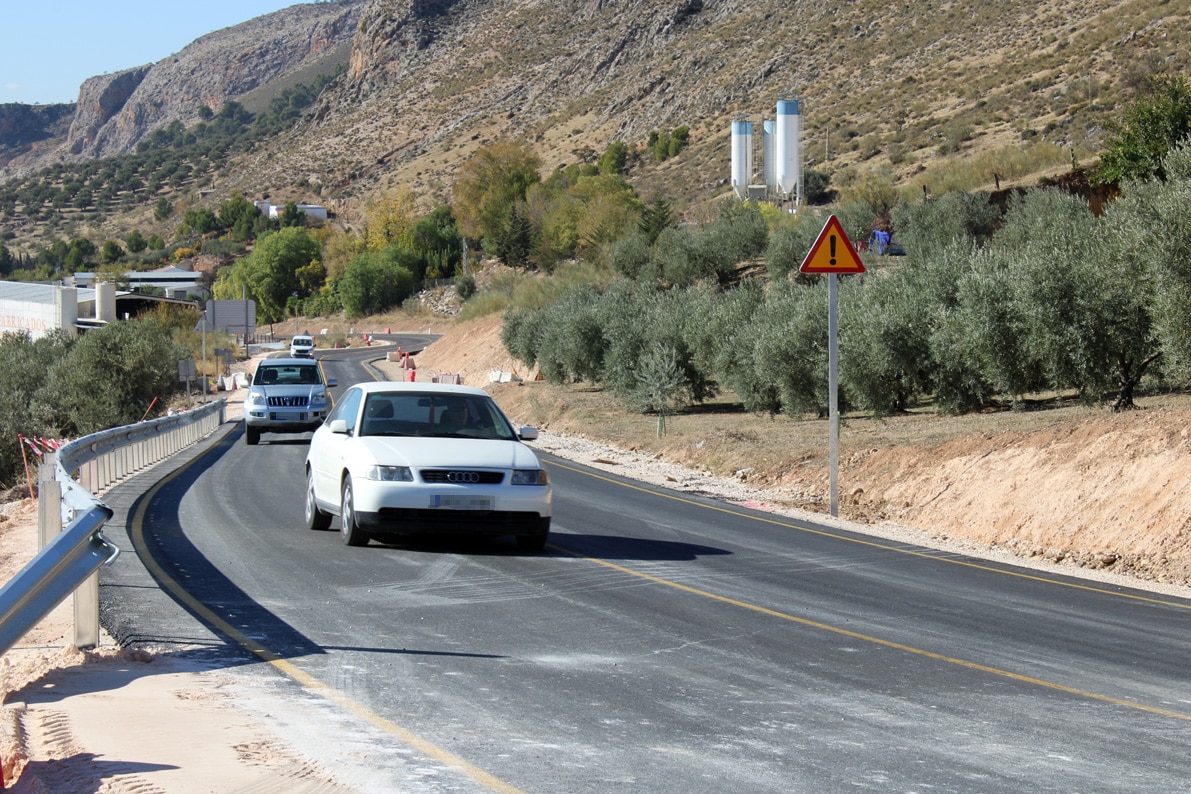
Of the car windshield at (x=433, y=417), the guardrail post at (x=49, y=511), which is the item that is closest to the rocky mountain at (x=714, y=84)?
the car windshield at (x=433, y=417)

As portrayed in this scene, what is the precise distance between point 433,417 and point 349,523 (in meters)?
1.44

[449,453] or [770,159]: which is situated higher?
[770,159]

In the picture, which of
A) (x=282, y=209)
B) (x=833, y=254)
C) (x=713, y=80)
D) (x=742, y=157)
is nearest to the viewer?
(x=833, y=254)

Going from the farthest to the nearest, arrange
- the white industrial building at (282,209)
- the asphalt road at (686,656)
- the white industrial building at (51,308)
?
the white industrial building at (282,209) → the white industrial building at (51,308) → the asphalt road at (686,656)

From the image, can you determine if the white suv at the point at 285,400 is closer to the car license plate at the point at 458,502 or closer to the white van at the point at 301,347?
Result: the car license plate at the point at 458,502

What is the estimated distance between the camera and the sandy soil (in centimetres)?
560

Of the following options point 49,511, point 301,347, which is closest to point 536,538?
point 49,511

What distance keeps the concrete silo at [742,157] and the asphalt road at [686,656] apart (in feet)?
179

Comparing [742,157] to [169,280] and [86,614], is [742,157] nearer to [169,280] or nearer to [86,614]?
[86,614]

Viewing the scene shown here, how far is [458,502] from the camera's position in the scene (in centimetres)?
1162

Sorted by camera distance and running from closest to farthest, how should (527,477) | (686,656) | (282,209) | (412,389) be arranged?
(686,656) < (527,477) < (412,389) < (282,209)

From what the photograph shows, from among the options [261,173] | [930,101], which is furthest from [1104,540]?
[261,173]

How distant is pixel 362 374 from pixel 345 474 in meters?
51.9

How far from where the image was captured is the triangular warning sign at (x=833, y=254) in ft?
51.2
